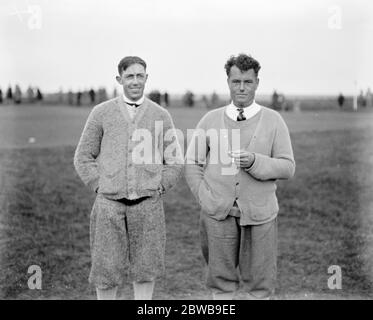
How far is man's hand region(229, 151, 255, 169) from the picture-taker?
283 centimetres

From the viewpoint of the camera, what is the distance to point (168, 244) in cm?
539

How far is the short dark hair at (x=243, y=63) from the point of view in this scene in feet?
9.32

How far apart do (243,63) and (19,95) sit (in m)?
3.02

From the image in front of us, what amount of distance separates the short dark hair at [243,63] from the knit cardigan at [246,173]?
26 centimetres

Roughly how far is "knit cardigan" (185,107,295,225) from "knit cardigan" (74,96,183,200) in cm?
22

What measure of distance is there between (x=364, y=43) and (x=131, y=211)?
248 centimetres

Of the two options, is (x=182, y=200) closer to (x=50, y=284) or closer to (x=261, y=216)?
(x=50, y=284)
